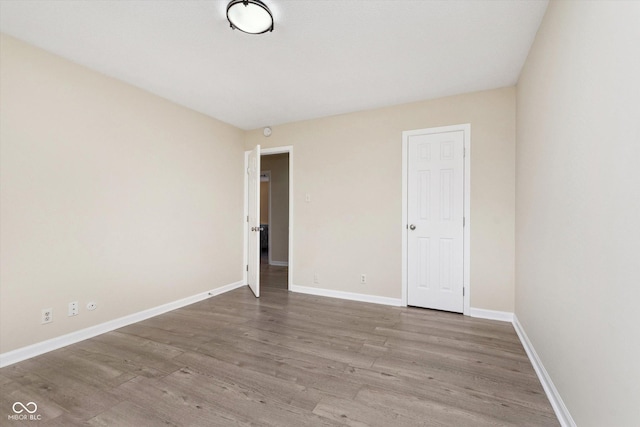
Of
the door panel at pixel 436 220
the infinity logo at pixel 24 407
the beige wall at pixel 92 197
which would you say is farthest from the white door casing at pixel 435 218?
the infinity logo at pixel 24 407

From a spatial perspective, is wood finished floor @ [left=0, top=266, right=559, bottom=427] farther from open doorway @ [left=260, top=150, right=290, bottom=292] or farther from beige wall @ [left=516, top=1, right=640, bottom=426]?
open doorway @ [left=260, top=150, right=290, bottom=292]

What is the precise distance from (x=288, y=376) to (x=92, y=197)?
239 centimetres

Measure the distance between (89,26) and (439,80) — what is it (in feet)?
9.83

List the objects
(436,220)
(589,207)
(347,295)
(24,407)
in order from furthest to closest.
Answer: (347,295), (436,220), (24,407), (589,207)

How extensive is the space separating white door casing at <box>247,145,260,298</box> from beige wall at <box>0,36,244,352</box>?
0.56 m

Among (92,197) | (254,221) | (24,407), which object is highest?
(92,197)

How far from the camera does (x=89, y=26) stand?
2047mm

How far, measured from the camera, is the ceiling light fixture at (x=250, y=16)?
1801 millimetres

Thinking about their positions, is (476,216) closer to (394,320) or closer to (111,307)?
(394,320)

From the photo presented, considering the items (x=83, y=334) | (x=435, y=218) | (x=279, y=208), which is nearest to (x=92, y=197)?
(x=83, y=334)

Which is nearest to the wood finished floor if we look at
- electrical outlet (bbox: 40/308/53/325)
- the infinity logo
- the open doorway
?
the infinity logo

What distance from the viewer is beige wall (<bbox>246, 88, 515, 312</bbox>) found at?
3.04 metres

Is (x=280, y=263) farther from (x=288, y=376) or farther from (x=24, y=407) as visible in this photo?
(x=24, y=407)

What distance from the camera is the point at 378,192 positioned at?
3.62 metres
